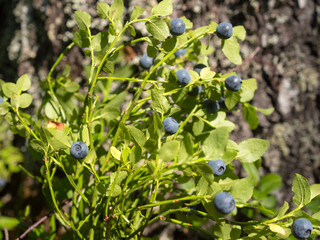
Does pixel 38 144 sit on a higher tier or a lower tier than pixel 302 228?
higher

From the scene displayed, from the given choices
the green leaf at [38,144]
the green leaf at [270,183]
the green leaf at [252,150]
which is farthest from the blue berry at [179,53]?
the green leaf at [270,183]

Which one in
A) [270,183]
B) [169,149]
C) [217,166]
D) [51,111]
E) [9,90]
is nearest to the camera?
[169,149]

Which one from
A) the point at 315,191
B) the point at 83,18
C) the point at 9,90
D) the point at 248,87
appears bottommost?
the point at 315,191

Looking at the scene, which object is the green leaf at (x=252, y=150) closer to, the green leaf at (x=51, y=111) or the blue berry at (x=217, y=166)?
the blue berry at (x=217, y=166)

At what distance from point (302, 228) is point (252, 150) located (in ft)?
0.53

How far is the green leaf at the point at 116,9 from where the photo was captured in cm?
56

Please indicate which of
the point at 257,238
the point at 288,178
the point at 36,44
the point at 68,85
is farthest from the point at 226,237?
the point at 36,44

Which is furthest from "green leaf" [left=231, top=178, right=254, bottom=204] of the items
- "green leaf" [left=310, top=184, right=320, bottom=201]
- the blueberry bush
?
"green leaf" [left=310, top=184, right=320, bottom=201]

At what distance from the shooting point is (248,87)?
672 millimetres

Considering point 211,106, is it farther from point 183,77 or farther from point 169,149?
point 169,149

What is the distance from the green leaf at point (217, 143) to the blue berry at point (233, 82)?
0.54ft

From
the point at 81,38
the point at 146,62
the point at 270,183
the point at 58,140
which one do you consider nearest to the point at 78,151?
the point at 58,140

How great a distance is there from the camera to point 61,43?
1.07 metres

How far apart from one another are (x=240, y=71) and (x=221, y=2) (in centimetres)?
28
